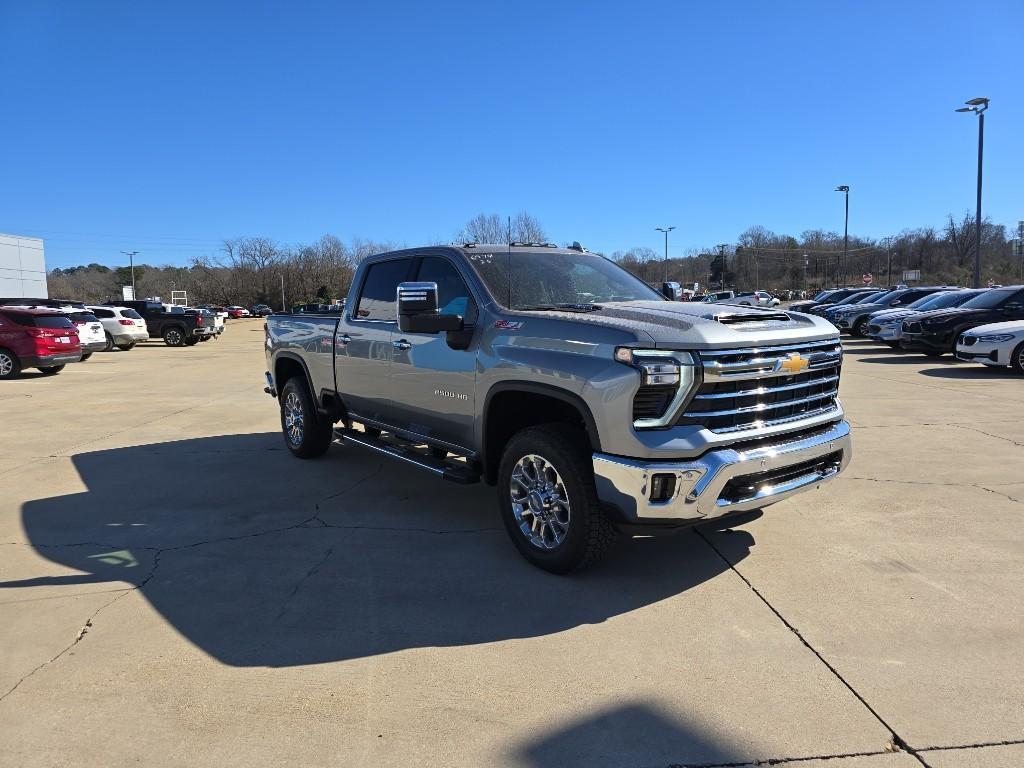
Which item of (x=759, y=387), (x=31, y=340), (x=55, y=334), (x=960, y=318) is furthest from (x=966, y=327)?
(x=31, y=340)

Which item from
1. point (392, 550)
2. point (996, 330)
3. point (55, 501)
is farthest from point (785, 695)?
point (996, 330)

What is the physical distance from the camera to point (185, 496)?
20.2 feet

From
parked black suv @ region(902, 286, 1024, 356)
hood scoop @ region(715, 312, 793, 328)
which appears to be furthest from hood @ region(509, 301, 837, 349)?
parked black suv @ region(902, 286, 1024, 356)

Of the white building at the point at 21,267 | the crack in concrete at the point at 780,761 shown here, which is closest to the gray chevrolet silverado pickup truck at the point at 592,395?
the crack in concrete at the point at 780,761

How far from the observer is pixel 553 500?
4.19m

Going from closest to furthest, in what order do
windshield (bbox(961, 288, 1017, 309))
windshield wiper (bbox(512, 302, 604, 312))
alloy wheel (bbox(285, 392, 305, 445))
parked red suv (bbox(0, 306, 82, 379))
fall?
windshield wiper (bbox(512, 302, 604, 312)) → alloy wheel (bbox(285, 392, 305, 445)) → parked red suv (bbox(0, 306, 82, 379)) → windshield (bbox(961, 288, 1017, 309))

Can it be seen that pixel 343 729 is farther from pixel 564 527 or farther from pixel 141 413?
pixel 141 413

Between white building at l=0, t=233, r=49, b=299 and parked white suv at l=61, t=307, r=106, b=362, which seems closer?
parked white suv at l=61, t=307, r=106, b=362

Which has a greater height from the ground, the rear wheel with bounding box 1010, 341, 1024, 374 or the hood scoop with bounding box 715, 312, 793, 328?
the hood scoop with bounding box 715, 312, 793, 328

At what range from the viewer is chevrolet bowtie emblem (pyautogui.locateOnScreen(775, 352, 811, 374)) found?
13.3ft

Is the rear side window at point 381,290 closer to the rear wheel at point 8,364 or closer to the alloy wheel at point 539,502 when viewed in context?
the alloy wheel at point 539,502

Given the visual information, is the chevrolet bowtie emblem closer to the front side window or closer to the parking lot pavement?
the parking lot pavement

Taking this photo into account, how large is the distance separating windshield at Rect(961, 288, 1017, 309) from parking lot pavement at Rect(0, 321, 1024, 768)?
461 inches

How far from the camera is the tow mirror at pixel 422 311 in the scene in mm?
4441
